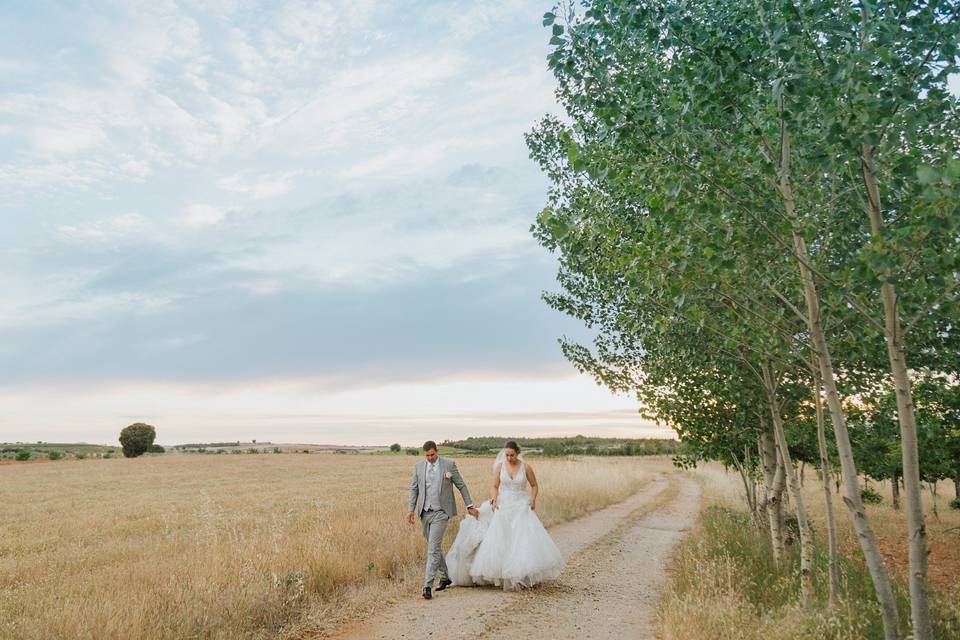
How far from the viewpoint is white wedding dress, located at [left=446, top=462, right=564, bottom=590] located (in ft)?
38.0

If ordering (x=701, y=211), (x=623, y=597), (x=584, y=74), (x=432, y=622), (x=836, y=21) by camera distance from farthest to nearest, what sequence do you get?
(x=623, y=597)
(x=432, y=622)
(x=584, y=74)
(x=701, y=211)
(x=836, y=21)

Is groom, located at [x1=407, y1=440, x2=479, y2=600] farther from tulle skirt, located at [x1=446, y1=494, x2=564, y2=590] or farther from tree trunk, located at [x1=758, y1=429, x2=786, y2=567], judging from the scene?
tree trunk, located at [x1=758, y1=429, x2=786, y2=567]

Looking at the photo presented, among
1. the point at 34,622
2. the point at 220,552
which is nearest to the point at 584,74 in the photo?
the point at 34,622

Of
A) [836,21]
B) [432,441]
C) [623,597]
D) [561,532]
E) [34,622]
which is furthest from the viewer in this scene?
[561,532]

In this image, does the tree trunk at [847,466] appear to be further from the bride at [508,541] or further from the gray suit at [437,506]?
the gray suit at [437,506]

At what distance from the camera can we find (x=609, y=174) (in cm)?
604

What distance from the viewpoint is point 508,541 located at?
11.9 m

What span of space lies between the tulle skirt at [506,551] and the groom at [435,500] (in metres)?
0.30

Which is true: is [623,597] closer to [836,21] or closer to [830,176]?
[830,176]

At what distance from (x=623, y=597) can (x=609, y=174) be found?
8.39 m

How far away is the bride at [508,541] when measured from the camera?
11.6 meters

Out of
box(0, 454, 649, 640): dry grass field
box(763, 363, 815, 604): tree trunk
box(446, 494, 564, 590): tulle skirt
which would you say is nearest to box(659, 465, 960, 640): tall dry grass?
box(763, 363, 815, 604): tree trunk

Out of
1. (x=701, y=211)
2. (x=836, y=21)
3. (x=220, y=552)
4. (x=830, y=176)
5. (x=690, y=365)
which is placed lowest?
(x=220, y=552)

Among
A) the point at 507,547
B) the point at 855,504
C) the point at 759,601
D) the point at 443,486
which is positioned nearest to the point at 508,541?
the point at 507,547
